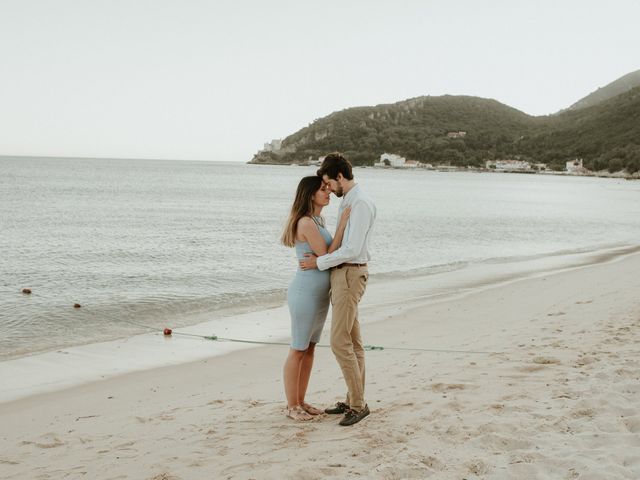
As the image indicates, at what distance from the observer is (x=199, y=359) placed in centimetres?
834

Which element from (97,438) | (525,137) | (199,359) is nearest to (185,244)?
(199,359)

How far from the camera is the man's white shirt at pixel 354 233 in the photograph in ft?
14.6

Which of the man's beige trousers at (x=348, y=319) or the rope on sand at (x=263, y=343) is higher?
the man's beige trousers at (x=348, y=319)

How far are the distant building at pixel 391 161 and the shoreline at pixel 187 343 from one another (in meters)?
175

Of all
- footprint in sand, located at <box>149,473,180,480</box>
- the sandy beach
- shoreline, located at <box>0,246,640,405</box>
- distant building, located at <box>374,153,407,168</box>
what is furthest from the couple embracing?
distant building, located at <box>374,153,407,168</box>

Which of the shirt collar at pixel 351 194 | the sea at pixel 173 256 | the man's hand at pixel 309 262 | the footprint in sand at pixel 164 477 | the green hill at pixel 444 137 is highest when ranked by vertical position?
the green hill at pixel 444 137

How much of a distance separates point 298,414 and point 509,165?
19071 cm

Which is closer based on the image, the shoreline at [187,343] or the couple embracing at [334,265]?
the couple embracing at [334,265]

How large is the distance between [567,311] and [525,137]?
193811 millimetres

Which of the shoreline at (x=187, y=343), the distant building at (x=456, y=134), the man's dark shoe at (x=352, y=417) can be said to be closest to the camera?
the man's dark shoe at (x=352, y=417)

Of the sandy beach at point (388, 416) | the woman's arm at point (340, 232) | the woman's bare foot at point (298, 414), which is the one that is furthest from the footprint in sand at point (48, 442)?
the woman's arm at point (340, 232)

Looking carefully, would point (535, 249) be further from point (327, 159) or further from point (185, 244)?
point (327, 159)

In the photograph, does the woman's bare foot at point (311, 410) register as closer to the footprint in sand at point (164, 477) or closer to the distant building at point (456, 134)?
the footprint in sand at point (164, 477)

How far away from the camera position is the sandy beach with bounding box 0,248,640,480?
13.0 ft
